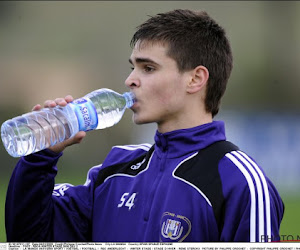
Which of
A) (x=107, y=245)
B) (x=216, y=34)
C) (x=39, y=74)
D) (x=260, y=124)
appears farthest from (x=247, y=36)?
(x=107, y=245)

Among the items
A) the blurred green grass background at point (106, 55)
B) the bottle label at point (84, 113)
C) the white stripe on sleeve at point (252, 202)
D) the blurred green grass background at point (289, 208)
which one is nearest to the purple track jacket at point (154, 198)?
the white stripe on sleeve at point (252, 202)

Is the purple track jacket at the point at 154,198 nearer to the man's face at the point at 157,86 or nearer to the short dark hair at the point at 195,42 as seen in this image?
the man's face at the point at 157,86

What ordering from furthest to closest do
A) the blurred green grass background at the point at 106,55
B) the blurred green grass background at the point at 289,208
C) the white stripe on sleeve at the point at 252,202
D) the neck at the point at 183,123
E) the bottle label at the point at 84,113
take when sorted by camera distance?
the blurred green grass background at the point at 106,55 < the blurred green grass background at the point at 289,208 < the neck at the point at 183,123 < the bottle label at the point at 84,113 < the white stripe on sleeve at the point at 252,202

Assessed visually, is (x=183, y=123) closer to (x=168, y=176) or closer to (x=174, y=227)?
(x=168, y=176)

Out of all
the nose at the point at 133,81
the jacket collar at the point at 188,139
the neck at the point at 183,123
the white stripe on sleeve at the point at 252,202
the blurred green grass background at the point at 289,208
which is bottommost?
the blurred green grass background at the point at 289,208

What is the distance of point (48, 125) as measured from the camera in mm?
2242

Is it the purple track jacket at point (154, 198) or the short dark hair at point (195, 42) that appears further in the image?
the short dark hair at point (195, 42)

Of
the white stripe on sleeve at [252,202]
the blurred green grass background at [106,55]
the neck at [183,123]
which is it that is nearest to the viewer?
the white stripe on sleeve at [252,202]

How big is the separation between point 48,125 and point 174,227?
0.74m

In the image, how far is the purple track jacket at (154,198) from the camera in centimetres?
185

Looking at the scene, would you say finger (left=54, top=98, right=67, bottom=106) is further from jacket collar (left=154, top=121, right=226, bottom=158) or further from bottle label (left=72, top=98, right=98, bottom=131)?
jacket collar (left=154, top=121, right=226, bottom=158)

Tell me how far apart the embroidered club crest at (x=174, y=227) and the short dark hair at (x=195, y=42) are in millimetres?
546

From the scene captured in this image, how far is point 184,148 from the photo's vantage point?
2.09 metres

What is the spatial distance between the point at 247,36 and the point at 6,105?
428cm
